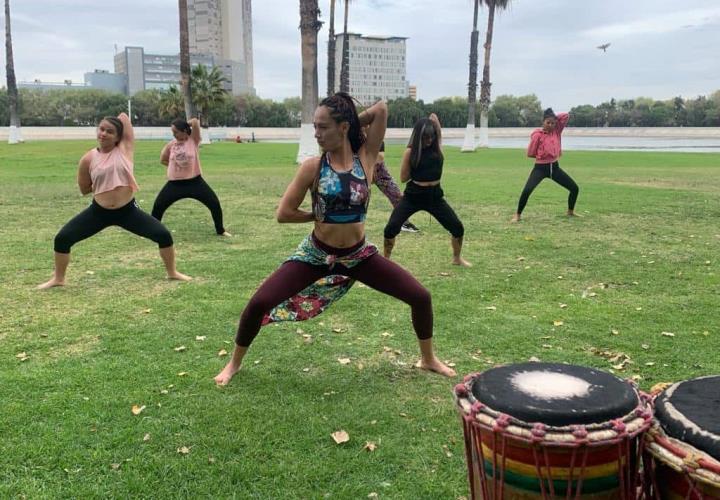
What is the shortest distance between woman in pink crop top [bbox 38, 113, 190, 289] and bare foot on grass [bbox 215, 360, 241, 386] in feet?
9.78

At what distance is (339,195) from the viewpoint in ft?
13.6

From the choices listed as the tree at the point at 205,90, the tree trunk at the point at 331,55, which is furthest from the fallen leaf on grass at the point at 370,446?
the tree at the point at 205,90

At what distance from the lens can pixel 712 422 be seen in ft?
6.26

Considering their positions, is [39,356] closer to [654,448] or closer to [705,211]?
[654,448]

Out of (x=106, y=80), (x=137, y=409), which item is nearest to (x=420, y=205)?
(x=137, y=409)

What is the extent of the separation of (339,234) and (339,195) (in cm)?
28

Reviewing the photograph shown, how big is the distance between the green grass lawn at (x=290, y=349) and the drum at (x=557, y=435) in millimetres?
1225

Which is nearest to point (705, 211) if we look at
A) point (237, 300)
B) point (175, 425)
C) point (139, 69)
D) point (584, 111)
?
point (237, 300)

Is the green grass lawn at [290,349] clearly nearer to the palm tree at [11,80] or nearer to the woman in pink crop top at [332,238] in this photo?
the woman in pink crop top at [332,238]

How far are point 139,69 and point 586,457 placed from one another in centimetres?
15346

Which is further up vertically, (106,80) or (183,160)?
(106,80)

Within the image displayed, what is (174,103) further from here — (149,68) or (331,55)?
(149,68)

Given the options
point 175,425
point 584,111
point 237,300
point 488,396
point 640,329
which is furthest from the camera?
point 584,111

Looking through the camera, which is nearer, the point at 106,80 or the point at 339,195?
the point at 339,195
